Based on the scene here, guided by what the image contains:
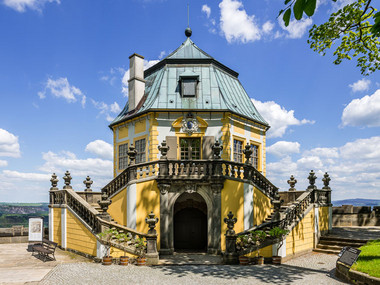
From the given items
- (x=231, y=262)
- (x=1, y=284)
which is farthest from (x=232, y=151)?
(x=1, y=284)

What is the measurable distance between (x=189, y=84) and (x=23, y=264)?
12.9 metres

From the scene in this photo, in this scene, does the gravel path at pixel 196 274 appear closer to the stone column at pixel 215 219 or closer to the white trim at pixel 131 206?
the stone column at pixel 215 219

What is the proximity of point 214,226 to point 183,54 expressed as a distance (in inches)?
484

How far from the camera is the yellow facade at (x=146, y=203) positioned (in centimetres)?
1462

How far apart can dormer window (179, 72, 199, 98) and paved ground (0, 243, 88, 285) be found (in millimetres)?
10879

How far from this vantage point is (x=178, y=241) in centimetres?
1641

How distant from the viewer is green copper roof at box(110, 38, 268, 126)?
18.6m

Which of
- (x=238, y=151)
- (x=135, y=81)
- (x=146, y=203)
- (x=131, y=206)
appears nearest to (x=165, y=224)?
(x=146, y=203)

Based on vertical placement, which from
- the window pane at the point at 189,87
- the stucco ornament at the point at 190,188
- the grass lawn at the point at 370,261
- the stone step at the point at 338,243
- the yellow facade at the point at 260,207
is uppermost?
the window pane at the point at 189,87

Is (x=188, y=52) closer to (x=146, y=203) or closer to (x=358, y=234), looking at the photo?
(x=146, y=203)

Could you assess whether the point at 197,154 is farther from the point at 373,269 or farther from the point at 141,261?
the point at 373,269

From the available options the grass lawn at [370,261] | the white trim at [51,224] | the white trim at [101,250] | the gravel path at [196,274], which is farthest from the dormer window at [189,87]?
the grass lawn at [370,261]

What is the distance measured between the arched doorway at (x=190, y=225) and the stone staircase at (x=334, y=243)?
569cm

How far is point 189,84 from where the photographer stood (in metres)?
19.2
